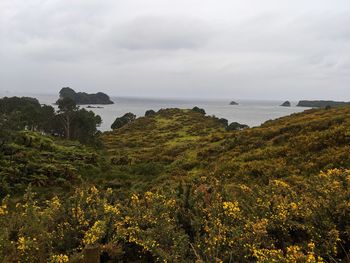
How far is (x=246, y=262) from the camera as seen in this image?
4926 millimetres

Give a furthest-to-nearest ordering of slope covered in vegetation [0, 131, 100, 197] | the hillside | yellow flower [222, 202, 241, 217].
A: slope covered in vegetation [0, 131, 100, 197] < the hillside < yellow flower [222, 202, 241, 217]

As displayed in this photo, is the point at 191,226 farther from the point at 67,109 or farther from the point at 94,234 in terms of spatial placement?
the point at 67,109

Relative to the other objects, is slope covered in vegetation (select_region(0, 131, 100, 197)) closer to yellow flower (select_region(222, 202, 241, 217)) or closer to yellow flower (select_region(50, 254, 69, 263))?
yellow flower (select_region(50, 254, 69, 263))

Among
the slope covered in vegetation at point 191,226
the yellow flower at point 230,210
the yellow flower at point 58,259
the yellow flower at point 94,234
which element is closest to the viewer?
the yellow flower at point 58,259

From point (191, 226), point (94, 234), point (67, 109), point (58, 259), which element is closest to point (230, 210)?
point (191, 226)

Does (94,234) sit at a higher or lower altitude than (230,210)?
lower

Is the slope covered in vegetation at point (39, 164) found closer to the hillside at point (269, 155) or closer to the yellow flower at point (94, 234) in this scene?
the hillside at point (269, 155)

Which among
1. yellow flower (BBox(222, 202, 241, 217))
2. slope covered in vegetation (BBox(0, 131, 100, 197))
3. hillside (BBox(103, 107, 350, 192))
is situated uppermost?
yellow flower (BBox(222, 202, 241, 217))

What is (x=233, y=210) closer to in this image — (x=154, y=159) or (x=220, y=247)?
(x=220, y=247)

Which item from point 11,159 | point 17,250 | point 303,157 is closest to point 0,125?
point 11,159

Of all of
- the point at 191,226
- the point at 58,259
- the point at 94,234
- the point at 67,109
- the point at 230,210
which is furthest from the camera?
the point at 67,109

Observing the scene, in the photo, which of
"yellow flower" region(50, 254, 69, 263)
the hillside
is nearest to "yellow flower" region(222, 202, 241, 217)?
"yellow flower" region(50, 254, 69, 263)

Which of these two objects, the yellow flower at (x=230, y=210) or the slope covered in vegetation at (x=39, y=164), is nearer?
the yellow flower at (x=230, y=210)

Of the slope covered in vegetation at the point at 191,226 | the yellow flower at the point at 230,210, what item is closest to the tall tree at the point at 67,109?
the slope covered in vegetation at the point at 191,226
